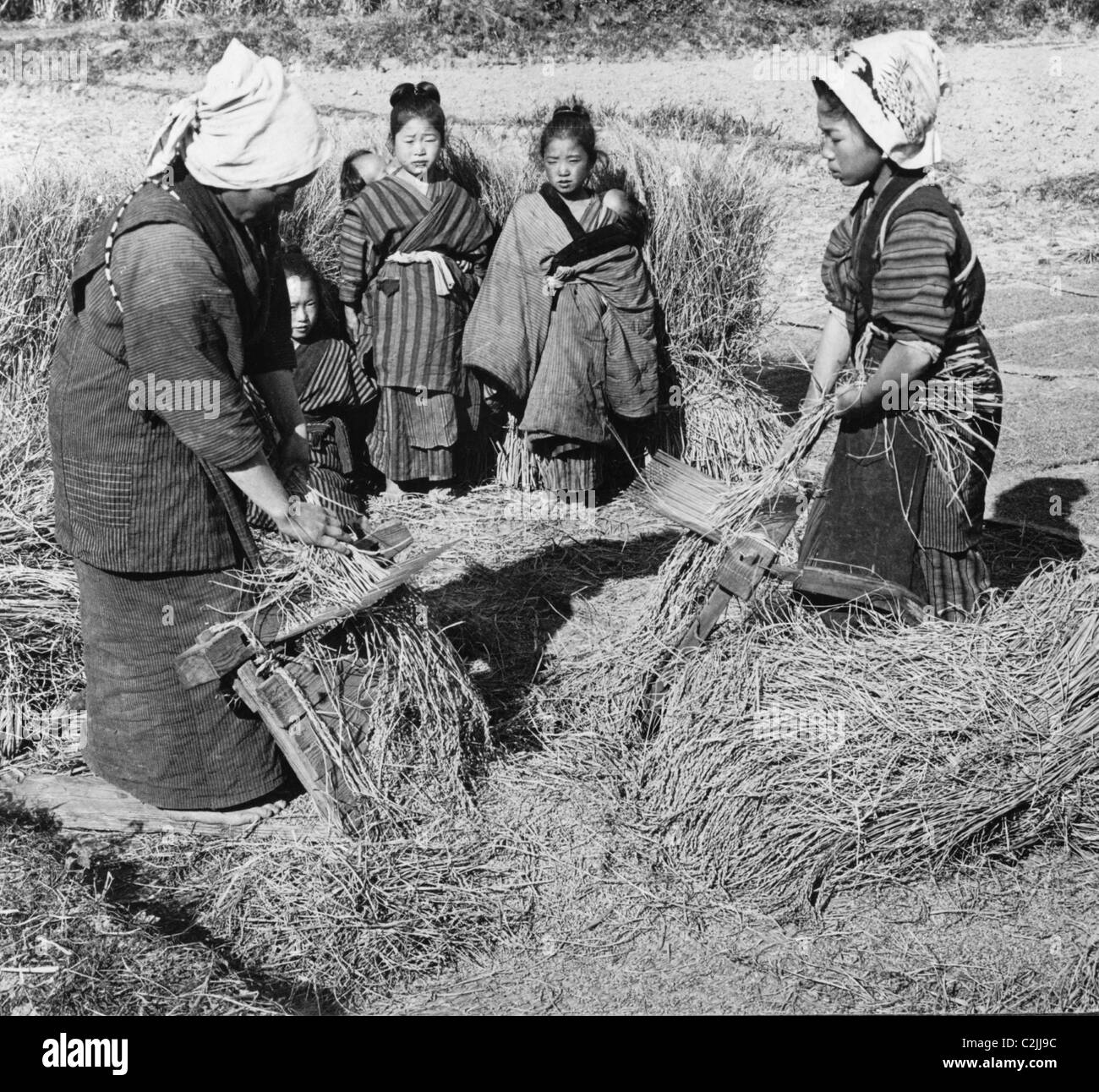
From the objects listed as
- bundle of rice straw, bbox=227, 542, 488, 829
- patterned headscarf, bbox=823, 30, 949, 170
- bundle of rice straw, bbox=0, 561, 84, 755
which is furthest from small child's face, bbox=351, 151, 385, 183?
patterned headscarf, bbox=823, 30, 949, 170

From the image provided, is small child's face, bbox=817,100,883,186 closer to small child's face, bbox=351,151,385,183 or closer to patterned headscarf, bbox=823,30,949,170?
patterned headscarf, bbox=823,30,949,170

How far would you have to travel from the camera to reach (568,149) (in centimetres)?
495

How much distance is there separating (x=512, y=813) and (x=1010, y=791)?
115 cm

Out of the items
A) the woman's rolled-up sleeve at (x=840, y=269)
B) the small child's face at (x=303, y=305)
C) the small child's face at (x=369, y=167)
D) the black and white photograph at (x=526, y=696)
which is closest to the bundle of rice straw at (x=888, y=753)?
the black and white photograph at (x=526, y=696)

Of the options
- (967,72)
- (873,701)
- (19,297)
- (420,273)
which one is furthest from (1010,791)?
(967,72)

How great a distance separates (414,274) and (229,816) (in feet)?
8.59

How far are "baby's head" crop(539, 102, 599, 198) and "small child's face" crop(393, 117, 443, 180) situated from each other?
1.36 feet

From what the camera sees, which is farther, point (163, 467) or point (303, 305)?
point (303, 305)

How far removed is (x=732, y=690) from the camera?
3129mm

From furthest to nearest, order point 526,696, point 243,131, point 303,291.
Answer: point 303,291 → point 526,696 → point 243,131

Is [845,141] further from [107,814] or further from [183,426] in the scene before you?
[107,814]

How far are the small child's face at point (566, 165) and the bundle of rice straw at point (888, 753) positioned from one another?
248cm

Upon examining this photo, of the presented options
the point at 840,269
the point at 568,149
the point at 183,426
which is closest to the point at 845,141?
the point at 840,269

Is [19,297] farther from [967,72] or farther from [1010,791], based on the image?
[967,72]
